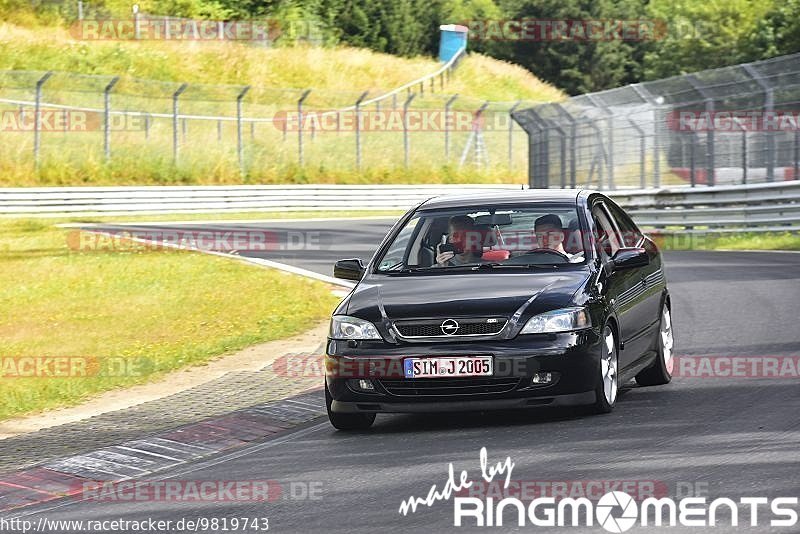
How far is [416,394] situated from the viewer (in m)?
8.80

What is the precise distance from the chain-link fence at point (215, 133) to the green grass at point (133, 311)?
1815 cm

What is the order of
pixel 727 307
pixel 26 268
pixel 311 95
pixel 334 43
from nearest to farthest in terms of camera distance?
pixel 727 307
pixel 26 268
pixel 311 95
pixel 334 43

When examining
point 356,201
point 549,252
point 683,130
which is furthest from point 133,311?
point 356,201

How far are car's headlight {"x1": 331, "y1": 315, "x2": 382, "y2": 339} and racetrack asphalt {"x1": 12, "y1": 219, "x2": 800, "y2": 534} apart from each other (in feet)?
2.06

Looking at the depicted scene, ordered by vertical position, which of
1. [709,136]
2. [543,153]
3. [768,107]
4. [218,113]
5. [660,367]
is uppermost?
[768,107]

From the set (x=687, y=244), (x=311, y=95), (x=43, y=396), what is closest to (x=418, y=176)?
(x=311, y=95)

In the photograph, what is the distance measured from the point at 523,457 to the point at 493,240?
237 cm

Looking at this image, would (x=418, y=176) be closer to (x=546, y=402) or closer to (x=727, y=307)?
(x=727, y=307)

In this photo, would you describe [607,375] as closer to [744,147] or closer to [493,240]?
[493,240]

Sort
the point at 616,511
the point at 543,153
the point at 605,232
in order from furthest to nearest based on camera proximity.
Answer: the point at 543,153 → the point at 605,232 → the point at 616,511

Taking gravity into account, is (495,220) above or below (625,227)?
above

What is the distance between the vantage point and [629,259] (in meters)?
9.64

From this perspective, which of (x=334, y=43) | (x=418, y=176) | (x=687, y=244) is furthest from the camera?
(x=334, y=43)

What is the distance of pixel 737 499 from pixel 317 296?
12185mm
